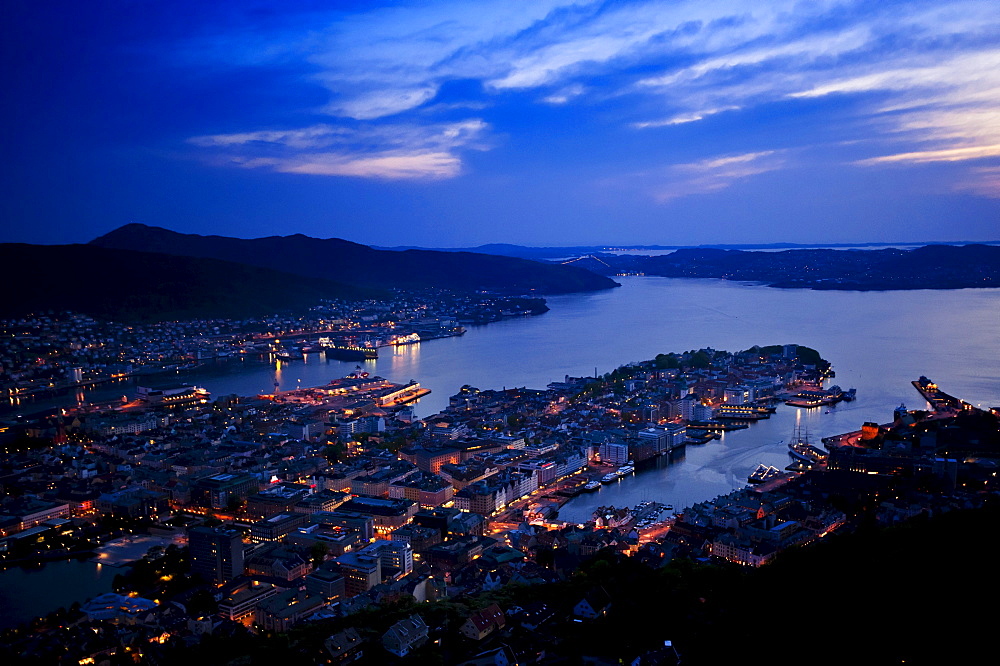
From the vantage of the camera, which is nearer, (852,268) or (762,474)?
(762,474)

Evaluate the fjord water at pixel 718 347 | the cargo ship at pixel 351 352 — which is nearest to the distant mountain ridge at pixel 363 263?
the fjord water at pixel 718 347

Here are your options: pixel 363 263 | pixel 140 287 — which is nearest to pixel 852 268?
pixel 363 263

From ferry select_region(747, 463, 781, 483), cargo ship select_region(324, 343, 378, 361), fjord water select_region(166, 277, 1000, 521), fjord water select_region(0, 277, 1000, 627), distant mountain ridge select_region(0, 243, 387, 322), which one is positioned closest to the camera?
ferry select_region(747, 463, 781, 483)

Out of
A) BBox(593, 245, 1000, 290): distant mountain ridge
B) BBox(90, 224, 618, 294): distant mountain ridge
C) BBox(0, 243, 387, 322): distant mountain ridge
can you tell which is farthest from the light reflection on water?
BBox(90, 224, 618, 294): distant mountain ridge

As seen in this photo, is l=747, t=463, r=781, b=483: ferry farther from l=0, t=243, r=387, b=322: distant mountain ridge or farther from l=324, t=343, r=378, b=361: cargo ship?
l=0, t=243, r=387, b=322: distant mountain ridge

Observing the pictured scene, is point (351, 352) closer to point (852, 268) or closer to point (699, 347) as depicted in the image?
point (699, 347)

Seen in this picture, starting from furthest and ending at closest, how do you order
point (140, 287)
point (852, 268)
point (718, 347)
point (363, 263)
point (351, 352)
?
point (852, 268)
point (363, 263)
point (140, 287)
point (351, 352)
point (718, 347)
